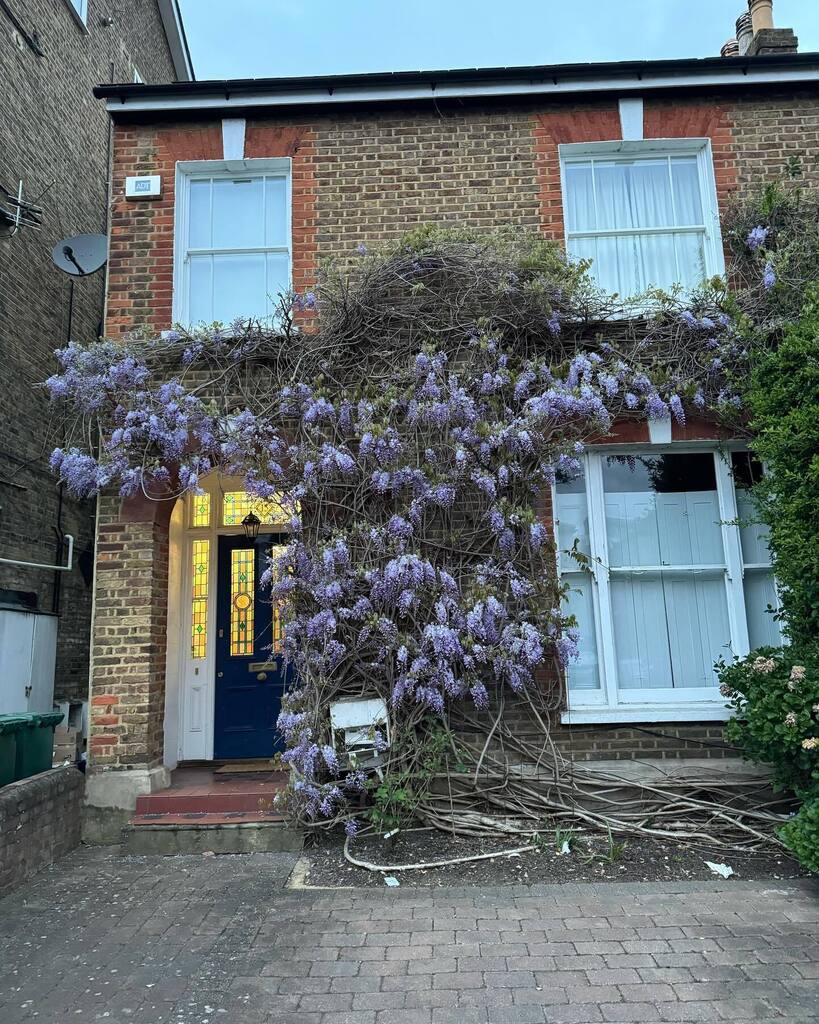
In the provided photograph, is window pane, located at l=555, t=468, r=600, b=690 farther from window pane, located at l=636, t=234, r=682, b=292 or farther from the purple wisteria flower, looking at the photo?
the purple wisteria flower

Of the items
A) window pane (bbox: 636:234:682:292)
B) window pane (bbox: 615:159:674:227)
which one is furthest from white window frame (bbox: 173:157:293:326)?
window pane (bbox: 636:234:682:292)

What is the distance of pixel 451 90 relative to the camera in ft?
23.3

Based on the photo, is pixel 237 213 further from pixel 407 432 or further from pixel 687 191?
pixel 687 191

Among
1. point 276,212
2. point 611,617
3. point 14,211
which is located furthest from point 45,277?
point 611,617

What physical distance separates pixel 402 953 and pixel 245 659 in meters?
4.07

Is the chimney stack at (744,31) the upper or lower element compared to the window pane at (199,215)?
upper

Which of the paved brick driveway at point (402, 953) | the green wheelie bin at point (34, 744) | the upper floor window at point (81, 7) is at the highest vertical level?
the upper floor window at point (81, 7)

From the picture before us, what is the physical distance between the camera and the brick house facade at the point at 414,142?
23.0 ft

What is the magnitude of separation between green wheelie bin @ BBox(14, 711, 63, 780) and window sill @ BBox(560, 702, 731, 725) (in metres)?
4.29

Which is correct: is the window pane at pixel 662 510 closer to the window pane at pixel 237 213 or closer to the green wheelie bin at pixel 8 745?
the window pane at pixel 237 213

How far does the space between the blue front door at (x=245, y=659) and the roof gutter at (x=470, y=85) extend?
4.41 metres

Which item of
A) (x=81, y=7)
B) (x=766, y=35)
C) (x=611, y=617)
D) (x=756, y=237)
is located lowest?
(x=611, y=617)

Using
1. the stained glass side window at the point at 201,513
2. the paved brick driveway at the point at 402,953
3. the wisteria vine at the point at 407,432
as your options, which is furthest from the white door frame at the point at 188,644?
the paved brick driveway at the point at 402,953

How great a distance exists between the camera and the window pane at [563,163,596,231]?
283 inches
